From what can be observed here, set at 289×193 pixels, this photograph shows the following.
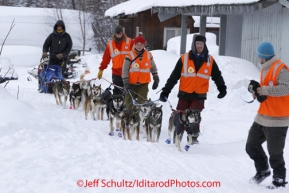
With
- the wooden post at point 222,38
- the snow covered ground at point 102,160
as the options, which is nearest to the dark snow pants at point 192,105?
the snow covered ground at point 102,160

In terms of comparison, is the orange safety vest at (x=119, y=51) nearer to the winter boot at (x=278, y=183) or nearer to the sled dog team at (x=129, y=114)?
the sled dog team at (x=129, y=114)

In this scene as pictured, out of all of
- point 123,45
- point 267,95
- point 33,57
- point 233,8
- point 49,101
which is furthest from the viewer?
point 33,57

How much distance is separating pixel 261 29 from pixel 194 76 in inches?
350

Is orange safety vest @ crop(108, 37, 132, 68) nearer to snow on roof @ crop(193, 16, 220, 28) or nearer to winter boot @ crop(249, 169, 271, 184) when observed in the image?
winter boot @ crop(249, 169, 271, 184)

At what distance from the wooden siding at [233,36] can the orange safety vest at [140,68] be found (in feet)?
37.1

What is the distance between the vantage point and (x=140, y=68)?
817 cm

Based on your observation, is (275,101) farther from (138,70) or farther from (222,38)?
(222,38)

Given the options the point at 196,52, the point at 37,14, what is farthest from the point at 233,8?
the point at 37,14

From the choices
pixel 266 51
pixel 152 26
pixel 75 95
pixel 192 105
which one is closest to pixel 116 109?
pixel 192 105

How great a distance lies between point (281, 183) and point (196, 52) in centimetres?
A: 264

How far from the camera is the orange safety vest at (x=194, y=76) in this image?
23.1 feet

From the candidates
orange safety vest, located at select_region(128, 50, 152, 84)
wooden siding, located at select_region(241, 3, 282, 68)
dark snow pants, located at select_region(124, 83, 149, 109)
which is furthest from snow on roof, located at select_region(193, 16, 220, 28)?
orange safety vest, located at select_region(128, 50, 152, 84)

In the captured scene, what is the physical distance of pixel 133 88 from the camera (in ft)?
27.7

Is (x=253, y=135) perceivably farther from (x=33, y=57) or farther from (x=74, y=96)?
(x=33, y=57)
